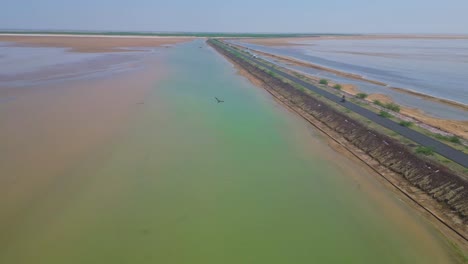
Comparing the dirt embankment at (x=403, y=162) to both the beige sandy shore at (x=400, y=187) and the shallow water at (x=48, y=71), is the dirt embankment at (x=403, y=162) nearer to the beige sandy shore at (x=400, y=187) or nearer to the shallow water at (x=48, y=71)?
the beige sandy shore at (x=400, y=187)

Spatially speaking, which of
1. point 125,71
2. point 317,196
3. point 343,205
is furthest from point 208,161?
point 125,71

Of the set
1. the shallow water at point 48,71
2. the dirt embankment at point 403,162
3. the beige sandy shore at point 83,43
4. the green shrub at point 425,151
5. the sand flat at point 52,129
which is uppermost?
the green shrub at point 425,151

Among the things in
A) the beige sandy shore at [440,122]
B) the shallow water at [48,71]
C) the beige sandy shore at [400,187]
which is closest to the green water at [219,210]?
the beige sandy shore at [400,187]

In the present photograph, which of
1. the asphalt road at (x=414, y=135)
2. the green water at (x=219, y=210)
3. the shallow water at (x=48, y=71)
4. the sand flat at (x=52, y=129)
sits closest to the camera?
the green water at (x=219, y=210)

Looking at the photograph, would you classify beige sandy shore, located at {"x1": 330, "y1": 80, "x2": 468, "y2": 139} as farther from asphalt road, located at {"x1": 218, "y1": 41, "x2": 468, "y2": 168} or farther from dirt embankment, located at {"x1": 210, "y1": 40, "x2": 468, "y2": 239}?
dirt embankment, located at {"x1": 210, "y1": 40, "x2": 468, "y2": 239}

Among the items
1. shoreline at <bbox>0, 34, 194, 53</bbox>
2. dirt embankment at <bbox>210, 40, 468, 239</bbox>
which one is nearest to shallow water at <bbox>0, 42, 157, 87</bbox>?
shoreline at <bbox>0, 34, 194, 53</bbox>

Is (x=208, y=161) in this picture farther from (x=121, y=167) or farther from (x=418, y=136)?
(x=418, y=136)
